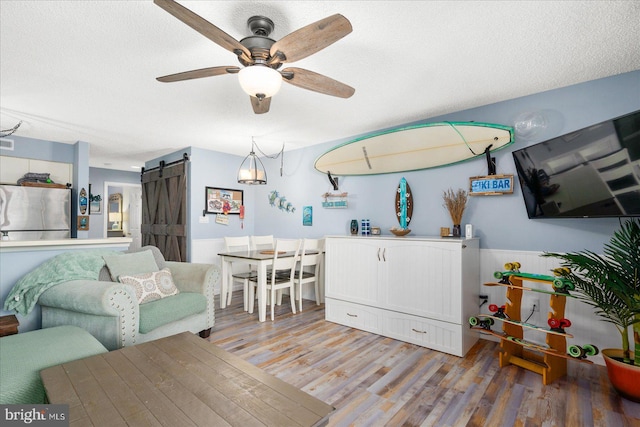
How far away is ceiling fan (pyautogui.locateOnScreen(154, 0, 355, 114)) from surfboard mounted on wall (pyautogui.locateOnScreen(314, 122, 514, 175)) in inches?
67.5

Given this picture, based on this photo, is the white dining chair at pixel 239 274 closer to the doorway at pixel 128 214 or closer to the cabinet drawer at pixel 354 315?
the cabinet drawer at pixel 354 315

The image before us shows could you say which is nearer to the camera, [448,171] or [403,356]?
[403,356]

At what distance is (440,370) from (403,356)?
35cm

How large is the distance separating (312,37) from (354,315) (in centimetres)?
285

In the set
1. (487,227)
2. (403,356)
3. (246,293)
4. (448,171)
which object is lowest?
(403,356)

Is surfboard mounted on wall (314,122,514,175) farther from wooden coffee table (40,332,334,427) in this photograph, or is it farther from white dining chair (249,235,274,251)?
A: wooden coffee table (40,332,334,427)

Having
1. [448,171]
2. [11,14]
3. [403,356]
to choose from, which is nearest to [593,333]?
[403,356]

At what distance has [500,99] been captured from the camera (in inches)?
117

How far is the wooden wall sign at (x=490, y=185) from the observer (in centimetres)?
295

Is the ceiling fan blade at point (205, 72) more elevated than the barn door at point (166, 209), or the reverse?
the ceiling fan blade at point (205, 72)

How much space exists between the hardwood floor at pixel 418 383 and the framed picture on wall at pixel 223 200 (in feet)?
7.74

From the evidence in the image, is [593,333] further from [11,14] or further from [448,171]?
[11,14]

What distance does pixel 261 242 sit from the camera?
5000 millimetres

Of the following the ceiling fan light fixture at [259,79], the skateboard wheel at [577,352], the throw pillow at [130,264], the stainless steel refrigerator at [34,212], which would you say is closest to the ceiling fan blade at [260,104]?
the ceiling fan light fixture at [259,79]
